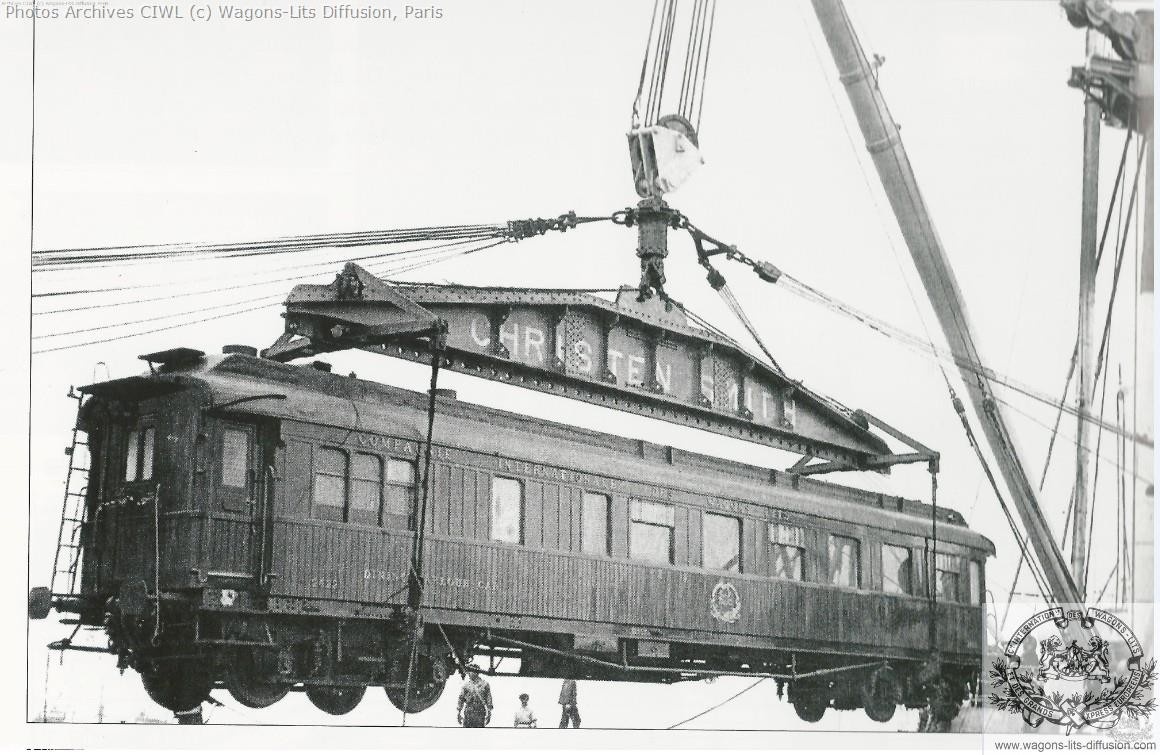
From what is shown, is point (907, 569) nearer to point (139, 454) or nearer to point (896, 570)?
point (896, 570)

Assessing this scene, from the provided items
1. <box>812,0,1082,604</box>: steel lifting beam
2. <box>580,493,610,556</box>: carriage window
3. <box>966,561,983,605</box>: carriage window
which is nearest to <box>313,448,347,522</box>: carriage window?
<box>580,493,610,556</box>: carriage window

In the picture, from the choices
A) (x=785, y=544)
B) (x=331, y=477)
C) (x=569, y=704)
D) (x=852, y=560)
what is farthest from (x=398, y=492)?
(x=852, y=560)

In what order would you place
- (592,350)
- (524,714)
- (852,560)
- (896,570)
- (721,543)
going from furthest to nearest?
1. (896,570)
2. (852,560)
3. (721,543)
4. (592,350)
5. (524,714)

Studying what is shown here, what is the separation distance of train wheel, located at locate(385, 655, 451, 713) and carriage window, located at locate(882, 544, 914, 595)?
868 centimetres

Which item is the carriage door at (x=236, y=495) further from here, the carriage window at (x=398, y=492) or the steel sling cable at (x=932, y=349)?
the steel sling cable at (x=932, y=349)

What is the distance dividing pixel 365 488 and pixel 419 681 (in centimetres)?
231

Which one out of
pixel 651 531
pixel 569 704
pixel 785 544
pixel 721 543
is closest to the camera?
pixel 651 531

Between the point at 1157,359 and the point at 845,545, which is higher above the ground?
the point at 1157,359

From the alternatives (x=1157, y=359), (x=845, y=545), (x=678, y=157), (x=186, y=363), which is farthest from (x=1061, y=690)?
(x=186, y=363)

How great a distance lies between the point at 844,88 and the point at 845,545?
718cm

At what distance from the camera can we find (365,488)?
50.8ft

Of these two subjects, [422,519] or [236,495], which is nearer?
[236,495]

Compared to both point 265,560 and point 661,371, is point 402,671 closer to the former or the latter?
point 265,560

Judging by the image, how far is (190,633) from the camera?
47.9ft
